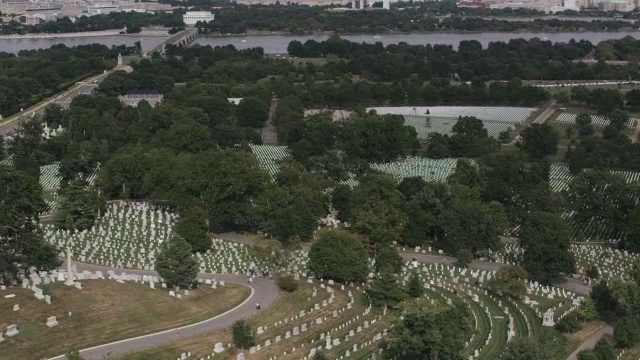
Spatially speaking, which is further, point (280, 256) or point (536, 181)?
point (536, 181)

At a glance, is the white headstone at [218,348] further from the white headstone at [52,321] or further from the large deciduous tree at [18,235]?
the large deciduous tree at [18,235]

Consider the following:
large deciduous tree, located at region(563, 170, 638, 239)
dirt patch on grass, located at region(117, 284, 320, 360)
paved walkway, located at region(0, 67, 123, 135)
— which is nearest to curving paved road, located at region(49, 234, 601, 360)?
dirt patch on grass, located at region(117, 284, 320, 360)

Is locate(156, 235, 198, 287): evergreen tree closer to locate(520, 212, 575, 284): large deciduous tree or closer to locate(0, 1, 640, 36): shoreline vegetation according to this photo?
locate(520, 212, 575, 284): large deciduous tree

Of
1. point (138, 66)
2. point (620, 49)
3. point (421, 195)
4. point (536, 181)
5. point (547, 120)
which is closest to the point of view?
point (421, 195)

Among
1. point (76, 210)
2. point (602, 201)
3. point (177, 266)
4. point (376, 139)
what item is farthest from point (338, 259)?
point (376, 139)

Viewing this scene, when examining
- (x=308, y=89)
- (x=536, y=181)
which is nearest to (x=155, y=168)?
(x=536, y=181)

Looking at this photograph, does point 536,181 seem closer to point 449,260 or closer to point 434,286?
point 449,260

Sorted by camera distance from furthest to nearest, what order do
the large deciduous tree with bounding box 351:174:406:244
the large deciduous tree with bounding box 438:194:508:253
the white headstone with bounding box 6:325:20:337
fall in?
the large deciduous tree with bounding box 438:194:508:253, the large deciduous tree with bounding box 351:174:406:244, the white headstone with bounding box 6:325:20:337
